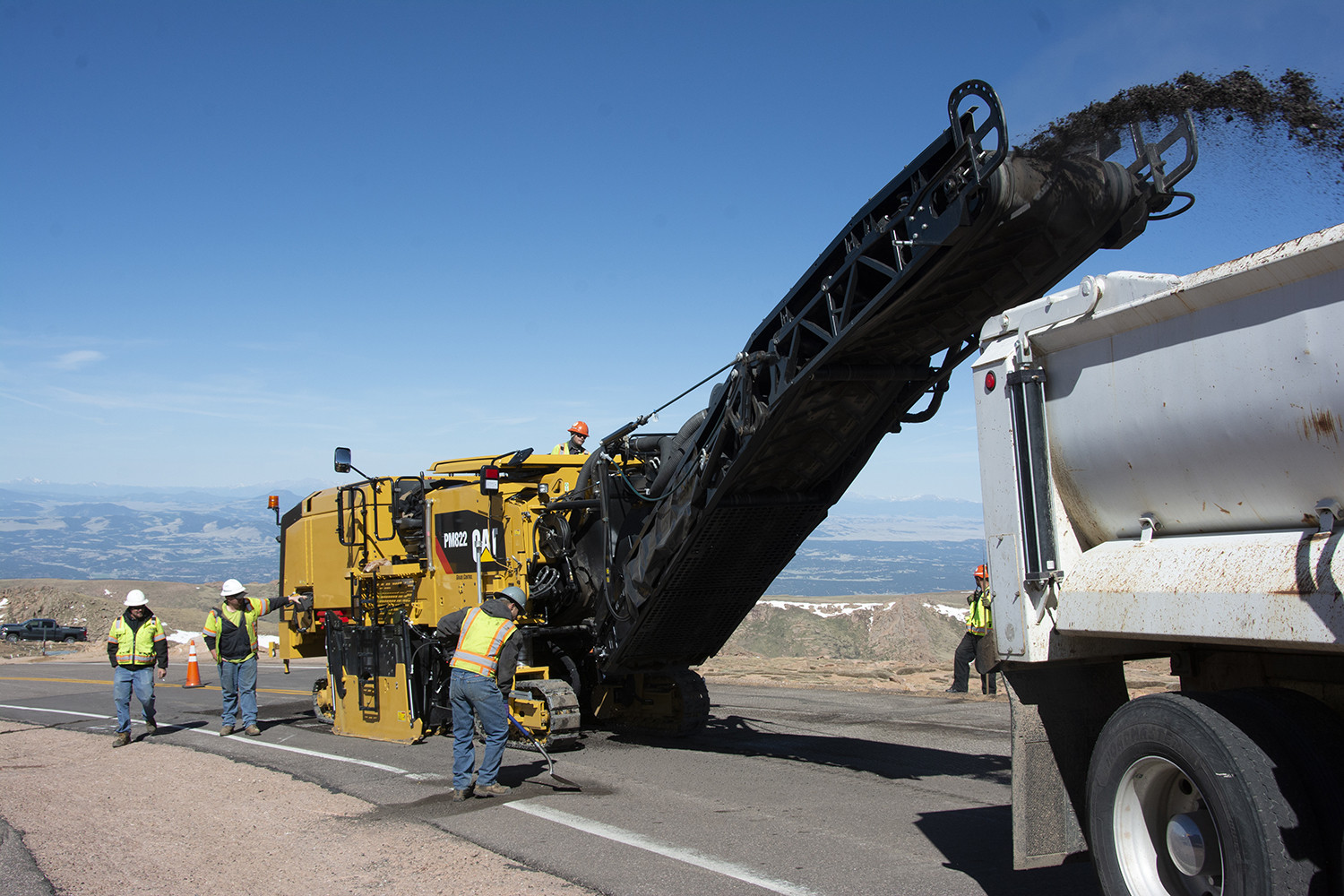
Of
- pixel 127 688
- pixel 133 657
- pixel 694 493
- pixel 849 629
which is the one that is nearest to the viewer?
pixel 694 493

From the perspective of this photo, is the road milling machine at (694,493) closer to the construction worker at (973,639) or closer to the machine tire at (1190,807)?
the machine tire at (1190,807)

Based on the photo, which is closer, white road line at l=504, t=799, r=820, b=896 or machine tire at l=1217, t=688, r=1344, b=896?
machine tire at l=1217, t=688, r=1344, b=896

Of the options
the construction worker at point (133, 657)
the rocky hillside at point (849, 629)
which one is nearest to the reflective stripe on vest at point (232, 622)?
the construction worker at point (133, 657)

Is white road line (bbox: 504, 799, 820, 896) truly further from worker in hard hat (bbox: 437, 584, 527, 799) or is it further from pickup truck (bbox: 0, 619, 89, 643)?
pickup truck (bbox: 0, 619, 89, 643)

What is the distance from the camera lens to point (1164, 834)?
3992mm

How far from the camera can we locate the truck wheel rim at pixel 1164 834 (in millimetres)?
3756

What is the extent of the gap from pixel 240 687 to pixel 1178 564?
34.4 ft

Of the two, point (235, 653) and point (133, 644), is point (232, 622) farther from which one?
point (133, 644)

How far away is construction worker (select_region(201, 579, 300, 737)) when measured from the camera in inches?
456

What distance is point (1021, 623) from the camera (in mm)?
4625

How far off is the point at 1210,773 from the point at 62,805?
7717 mm

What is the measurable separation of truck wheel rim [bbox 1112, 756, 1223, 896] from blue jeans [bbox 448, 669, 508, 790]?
182 inches

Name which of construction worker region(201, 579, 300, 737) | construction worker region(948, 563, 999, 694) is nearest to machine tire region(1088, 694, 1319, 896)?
construction worker region(948, 563, 999, 694)

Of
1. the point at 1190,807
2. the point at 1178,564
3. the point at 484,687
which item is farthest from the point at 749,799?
the point at 1178,564
